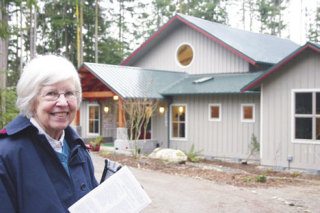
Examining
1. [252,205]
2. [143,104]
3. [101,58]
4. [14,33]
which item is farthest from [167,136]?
[101,58]

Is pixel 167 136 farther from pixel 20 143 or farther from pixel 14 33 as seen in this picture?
pixel 20 143

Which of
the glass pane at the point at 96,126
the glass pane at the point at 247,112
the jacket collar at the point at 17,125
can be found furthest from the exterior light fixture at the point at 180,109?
the jacket collar at the point at 17,125

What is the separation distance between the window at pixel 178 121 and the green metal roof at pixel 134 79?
37.2 inches

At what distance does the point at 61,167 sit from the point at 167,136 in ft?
50.7

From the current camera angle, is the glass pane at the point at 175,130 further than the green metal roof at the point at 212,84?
Yes

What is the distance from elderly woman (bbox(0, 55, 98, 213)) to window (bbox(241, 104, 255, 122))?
43.5 feet

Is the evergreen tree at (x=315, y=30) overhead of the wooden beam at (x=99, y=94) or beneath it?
overhead

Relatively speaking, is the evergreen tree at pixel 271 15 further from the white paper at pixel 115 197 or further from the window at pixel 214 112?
the white paper at pixel 115 197

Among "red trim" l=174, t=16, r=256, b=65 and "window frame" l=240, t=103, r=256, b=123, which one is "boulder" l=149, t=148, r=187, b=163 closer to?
"window frame" l=240, t=103, r=256, b=123

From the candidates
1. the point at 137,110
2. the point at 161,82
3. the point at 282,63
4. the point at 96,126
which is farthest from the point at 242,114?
the point at 96,126

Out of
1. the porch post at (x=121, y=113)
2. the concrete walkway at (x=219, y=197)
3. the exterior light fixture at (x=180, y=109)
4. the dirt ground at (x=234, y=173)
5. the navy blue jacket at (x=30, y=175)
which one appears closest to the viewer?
the navy blue jacket at (x=30, y=175)

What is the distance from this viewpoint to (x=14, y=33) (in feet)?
20.0

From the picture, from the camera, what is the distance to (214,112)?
52.9 ft

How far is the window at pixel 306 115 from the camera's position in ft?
40.1
